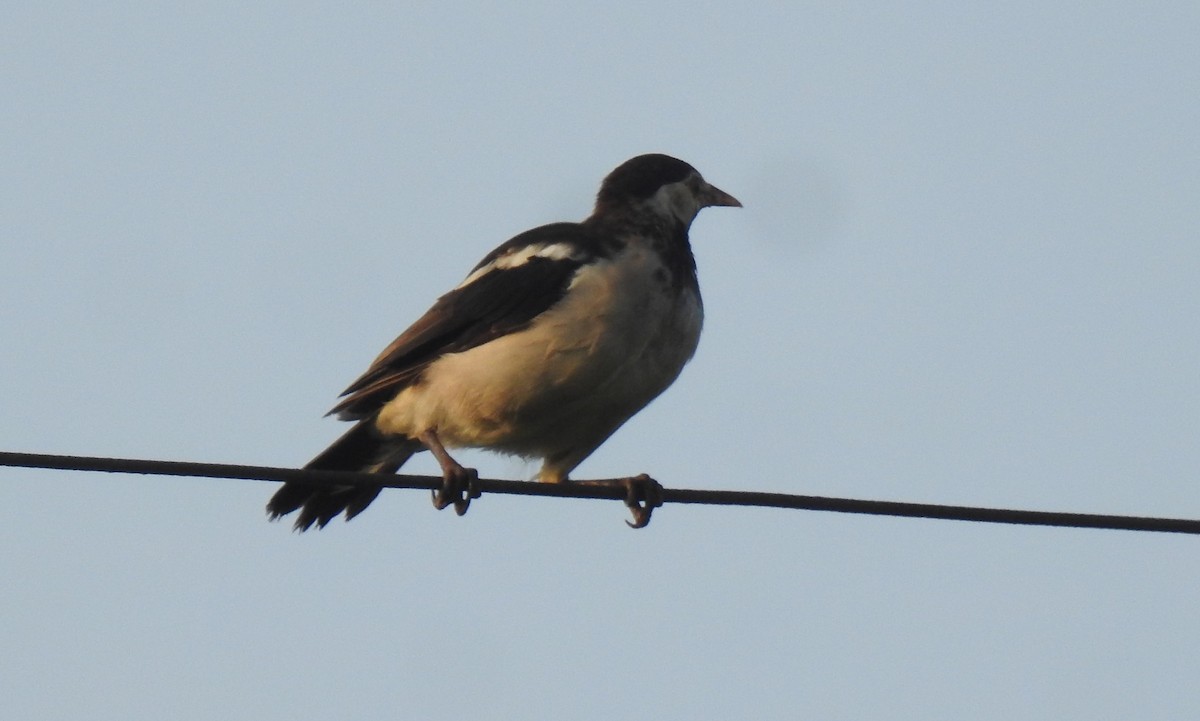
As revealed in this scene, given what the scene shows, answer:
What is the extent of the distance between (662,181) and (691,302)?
3.65ft

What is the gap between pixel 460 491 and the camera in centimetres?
780

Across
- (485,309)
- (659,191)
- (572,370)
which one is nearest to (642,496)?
(572,370)

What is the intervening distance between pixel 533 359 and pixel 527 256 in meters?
0.74

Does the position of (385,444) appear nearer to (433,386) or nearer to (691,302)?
(433,386)

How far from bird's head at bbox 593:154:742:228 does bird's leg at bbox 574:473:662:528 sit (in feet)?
5.67

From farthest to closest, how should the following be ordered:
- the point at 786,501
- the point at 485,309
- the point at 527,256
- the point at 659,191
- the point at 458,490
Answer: the point at 659,191 → the point at 527,256 → the point at 485,309 → the point at 458,490 → the point at 786,501

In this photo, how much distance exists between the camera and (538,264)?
8547mm

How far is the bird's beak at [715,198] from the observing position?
972 centimetres

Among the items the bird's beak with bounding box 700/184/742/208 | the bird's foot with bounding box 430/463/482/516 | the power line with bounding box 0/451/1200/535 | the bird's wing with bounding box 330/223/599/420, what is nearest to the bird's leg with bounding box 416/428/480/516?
the bird's foot with bounding box 430/463/482/516

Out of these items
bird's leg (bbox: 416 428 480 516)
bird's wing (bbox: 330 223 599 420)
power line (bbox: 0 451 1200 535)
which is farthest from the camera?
bird's wing (bbox: 330 223 599 420)

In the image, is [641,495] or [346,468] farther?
[346,468]

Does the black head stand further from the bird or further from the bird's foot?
the bird's foot

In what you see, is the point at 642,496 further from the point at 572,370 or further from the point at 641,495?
the point at 572,370

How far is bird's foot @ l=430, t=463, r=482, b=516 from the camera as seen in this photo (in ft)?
25.5
